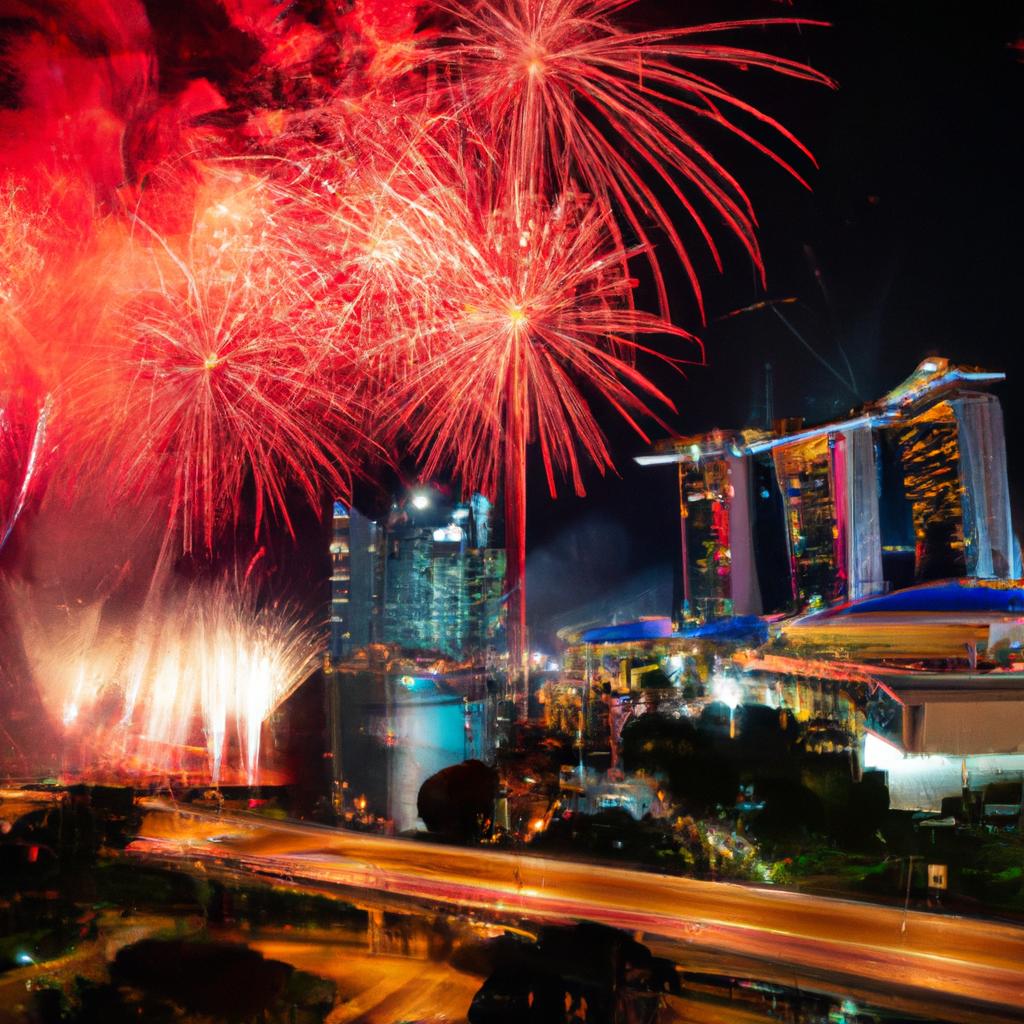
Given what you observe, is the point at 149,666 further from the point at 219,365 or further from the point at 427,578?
the point at 427,578

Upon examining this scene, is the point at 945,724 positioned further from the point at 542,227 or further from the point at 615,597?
the point at 615,597

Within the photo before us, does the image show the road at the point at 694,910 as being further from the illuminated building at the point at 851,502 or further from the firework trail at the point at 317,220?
the illuminated building at the point at 851,502

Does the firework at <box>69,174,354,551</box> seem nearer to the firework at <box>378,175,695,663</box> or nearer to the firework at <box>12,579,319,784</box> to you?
the firework at <box>378,175,695,663</box>

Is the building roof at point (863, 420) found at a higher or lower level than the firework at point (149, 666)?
higher

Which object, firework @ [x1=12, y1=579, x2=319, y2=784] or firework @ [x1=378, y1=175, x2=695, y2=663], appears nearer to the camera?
firework @ [x1=378, y1=175, x2=695, y2=663]

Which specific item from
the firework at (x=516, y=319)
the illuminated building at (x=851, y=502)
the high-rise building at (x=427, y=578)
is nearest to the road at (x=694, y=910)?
the firework at (x=516, y=319)

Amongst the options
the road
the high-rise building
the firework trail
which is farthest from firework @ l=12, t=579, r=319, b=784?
the high-rise building

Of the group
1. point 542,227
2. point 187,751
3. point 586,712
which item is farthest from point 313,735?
point 542,227

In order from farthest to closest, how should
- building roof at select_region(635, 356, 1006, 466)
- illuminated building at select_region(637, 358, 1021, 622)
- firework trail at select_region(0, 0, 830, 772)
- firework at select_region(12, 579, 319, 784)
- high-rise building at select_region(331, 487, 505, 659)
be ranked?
high-rise building at select_region(331, 487, 505, 659), firework at select_region(12, 579, 319, 784), building roof at select_region(635, 356, 1006, 466), illuminated building at select_region(637, 358, 1021, 622), firework trail at select_region(0, 0, 830, 772)
